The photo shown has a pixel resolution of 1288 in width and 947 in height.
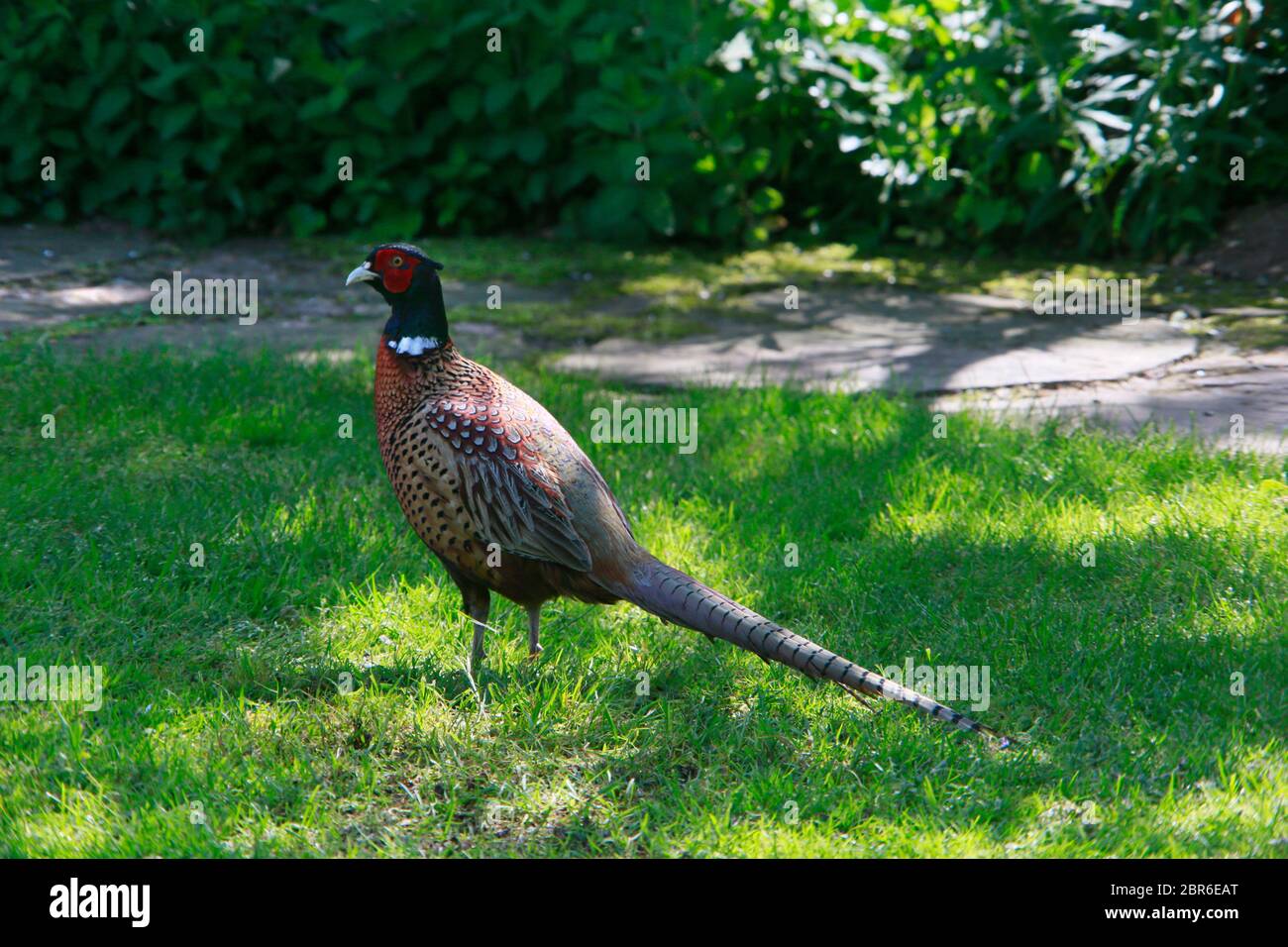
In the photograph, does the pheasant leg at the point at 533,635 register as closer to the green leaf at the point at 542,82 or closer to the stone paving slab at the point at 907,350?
the stone paving slab at the point at 907,350

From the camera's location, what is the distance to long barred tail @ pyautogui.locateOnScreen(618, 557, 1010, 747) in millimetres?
3377

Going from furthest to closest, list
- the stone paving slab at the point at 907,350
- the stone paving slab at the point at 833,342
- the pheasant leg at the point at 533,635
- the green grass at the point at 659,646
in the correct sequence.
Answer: the stone paving slab at the point at 907,350 < the stone paving slab at the point at 833,342 < the pheasant leg at the point at 533,635 < the green grass at the point at 659,646

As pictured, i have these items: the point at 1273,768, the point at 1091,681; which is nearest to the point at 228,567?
the point at 1091,681

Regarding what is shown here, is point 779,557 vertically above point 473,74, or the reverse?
point 473,74

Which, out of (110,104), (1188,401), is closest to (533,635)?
(1188,401)

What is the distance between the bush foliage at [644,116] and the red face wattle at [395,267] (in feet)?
13.5

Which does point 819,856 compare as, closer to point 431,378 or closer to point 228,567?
point 431,378

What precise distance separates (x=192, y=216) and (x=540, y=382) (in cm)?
348

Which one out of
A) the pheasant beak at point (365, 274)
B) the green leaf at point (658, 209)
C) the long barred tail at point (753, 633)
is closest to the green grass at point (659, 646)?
the long barred tail at point (753, 633)

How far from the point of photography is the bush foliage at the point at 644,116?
7.58 metres

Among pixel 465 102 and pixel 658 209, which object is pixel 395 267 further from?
pixel 465 102

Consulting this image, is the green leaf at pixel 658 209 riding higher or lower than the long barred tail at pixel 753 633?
higher

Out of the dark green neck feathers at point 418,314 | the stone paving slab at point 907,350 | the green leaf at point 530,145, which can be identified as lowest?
the stone paving slab at point 907,350

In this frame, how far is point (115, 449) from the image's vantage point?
5070mm
